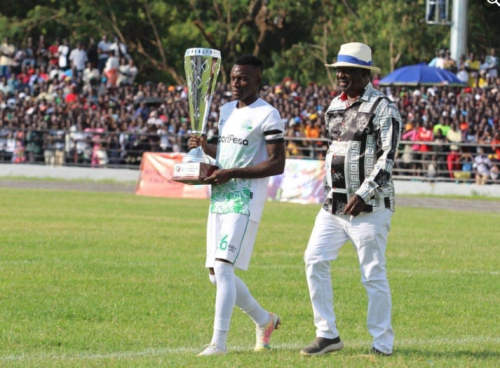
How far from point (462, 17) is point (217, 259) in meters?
33.1

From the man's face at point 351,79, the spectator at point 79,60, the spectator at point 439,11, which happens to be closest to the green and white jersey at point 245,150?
the man's face at point 351,79

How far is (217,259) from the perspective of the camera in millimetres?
7758

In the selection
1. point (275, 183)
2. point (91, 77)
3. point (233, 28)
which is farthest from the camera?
point (233, 28)

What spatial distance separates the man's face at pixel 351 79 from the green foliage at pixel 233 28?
→ 38800 mm

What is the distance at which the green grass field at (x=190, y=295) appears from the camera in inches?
310

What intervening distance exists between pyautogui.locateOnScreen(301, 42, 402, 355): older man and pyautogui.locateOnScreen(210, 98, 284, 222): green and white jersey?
45 centimetres

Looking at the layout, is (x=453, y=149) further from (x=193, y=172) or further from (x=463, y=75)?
(x=193, y=172)

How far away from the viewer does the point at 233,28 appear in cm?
5303

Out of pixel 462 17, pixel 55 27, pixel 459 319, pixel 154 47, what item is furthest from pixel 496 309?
pixel 154 47

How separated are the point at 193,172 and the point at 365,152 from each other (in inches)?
47.5

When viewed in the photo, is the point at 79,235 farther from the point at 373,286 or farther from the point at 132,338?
the point at 373,286

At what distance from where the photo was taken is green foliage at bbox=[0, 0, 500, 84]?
48750 millimetres

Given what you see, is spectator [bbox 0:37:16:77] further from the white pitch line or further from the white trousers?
the white trousers

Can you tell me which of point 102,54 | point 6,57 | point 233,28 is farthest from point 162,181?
point 233,28
